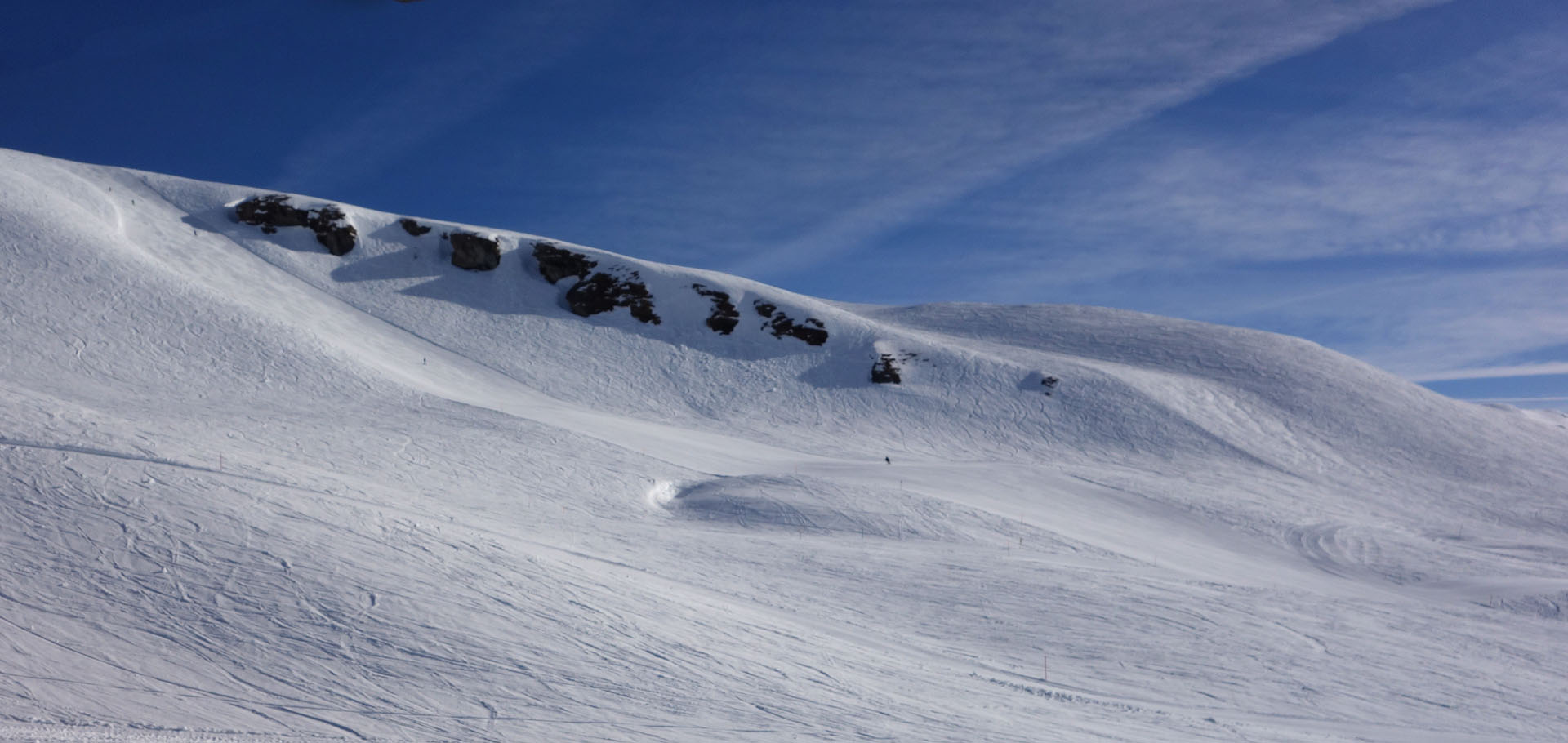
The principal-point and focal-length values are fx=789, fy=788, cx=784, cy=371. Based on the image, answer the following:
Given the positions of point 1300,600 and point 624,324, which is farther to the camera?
point 624,324

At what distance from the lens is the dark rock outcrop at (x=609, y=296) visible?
1849 inches

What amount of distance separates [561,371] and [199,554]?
97.2 ft

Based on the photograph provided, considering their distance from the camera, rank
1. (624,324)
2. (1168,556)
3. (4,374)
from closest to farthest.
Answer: (1168,556)
(4,374)
(624,324)

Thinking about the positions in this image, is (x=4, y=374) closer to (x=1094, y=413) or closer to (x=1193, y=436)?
(x=1094, y=413)

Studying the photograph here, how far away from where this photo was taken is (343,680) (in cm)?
807

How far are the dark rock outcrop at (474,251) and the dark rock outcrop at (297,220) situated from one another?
5.67m

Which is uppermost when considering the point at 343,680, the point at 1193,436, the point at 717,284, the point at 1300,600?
the point at 717,284

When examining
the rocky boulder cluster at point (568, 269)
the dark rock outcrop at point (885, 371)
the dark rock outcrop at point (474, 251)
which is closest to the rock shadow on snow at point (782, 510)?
the dark rock outcrop at point (885, 371)

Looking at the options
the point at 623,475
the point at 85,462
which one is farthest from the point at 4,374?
the point at 623,475

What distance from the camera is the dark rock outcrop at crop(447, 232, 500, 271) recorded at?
160 ft

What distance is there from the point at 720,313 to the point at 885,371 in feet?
36.7

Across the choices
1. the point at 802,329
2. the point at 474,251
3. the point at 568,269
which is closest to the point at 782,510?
the point at 802,329

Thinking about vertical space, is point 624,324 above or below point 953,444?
above

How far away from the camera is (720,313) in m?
47.7
